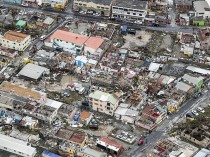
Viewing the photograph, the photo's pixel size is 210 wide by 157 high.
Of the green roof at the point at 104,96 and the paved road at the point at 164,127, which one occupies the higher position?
the green roof at the point at 104,96

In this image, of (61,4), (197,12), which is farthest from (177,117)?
(61,4)

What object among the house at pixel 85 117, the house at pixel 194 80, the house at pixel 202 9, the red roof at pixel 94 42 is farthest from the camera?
the house at pixel 202 9

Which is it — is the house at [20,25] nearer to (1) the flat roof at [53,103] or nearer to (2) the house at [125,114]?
(1) the flat roof at [53,103]

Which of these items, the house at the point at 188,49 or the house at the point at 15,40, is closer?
the house at the point at 15,40

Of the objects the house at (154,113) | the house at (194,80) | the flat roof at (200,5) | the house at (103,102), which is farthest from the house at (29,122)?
the flat roof at (200,5)

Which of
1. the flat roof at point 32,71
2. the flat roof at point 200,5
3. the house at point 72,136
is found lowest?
the house at point 72,136

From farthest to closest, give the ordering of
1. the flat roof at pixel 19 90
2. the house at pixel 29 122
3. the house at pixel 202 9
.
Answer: the house at pixel 202 9, the flat roof at pixel 19 90, the house at pixel 29 122

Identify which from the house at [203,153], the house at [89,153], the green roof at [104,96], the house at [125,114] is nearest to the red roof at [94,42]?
the green roof at [104,96]

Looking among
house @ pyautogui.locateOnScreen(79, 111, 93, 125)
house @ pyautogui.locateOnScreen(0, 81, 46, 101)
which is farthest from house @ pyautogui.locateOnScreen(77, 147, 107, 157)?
house @ pyautogui.locateOnScreen(0, 81, 46, 101)
